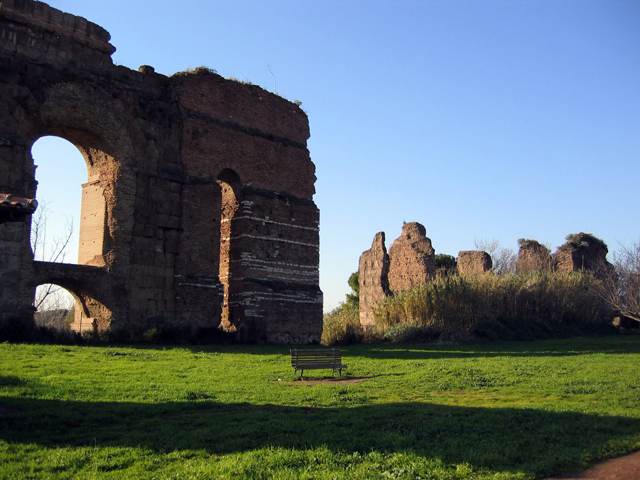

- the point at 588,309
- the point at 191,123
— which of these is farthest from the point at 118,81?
the point at 588,309

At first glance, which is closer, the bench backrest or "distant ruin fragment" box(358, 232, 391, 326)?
the bench backrest

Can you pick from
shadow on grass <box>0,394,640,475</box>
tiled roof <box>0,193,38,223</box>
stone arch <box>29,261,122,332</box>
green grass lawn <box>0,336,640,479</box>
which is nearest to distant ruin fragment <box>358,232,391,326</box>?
stone arch <box>29,261,122,332</box>

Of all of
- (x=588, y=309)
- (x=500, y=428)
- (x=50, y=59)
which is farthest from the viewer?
(x=588, y=309)

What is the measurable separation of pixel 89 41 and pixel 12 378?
Result: 12.0 metres

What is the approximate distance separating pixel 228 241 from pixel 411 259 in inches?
488

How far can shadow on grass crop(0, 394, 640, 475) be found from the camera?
20.1 feet

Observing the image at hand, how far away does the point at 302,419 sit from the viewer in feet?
25.0

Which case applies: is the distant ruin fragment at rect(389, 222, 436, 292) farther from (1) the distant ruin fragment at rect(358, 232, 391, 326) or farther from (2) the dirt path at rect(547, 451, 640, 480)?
(2) the dirt path at rect(547, 451, 640, 480)

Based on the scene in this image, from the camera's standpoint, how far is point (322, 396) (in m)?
9.49

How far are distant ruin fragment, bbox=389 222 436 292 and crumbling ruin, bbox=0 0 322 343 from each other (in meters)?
9.00

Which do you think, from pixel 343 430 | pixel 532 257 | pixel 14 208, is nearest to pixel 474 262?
pixel 532 257

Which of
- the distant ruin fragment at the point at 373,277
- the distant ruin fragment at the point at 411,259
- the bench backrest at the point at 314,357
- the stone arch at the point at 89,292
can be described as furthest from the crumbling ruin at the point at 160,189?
the distant ruin fragment at the point at 411,259

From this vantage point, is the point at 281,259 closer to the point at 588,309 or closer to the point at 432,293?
the point at 432,293

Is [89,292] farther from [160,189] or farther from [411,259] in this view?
[411,259]
